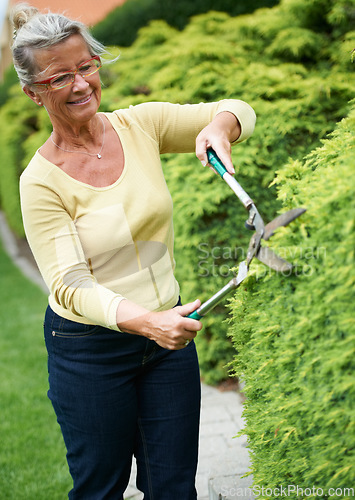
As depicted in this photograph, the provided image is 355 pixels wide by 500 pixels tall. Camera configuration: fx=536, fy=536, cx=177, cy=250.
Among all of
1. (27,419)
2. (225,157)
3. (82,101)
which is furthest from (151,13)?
(225,157)

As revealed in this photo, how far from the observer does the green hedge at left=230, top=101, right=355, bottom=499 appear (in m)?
1.38

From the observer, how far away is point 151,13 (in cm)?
970

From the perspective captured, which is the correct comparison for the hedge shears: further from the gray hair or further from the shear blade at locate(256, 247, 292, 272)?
the gray hair

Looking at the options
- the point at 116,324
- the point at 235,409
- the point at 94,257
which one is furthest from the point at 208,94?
the point at 116,324

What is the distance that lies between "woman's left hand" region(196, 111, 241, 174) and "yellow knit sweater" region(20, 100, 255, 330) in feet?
0.16

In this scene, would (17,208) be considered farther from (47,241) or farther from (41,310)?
(47,241)

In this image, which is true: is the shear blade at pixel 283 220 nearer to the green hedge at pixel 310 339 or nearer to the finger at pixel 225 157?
the green hedge at pixel 310 339

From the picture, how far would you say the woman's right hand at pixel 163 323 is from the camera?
1.61m

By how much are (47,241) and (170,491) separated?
1.08 m

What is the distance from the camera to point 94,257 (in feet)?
6.19

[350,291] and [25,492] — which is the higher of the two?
[350,291]

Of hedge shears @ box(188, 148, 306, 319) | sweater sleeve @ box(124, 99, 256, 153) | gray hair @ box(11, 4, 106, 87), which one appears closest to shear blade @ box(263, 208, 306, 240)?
hedge shears @ box(188, 148, 306, 319)

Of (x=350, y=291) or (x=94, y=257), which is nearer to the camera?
(x=350, y=291)

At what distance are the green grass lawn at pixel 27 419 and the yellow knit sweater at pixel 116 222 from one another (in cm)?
174
